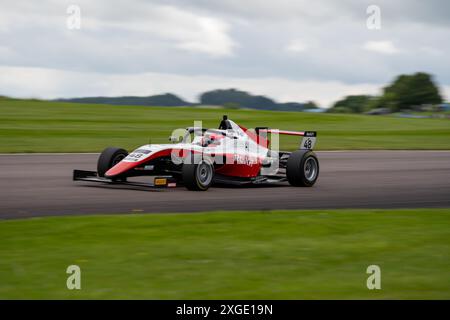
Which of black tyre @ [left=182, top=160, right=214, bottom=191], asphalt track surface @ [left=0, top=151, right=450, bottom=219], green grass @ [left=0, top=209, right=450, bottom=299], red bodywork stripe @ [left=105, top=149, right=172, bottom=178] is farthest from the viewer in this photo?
red bodywork stripe @ [left=105, top=149, right=172, bottom=178]

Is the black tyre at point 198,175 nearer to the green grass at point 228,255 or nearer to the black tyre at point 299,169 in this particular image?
the black tyre at point 299,169

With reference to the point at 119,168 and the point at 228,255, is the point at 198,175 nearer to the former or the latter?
the point at 119,168

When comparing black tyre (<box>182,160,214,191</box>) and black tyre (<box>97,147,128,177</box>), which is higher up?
black tyre (<box>97,147,128,177</box>)

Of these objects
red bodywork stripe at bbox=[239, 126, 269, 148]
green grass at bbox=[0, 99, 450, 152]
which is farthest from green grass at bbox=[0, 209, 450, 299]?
green grass at bbox=[0, 99, 450, 152]

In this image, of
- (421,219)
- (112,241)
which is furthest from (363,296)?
(421,219)

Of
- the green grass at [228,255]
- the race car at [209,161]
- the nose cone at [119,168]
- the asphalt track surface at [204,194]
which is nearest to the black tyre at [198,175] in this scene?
the race car at [209,161]

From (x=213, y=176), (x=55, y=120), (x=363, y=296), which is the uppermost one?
(x=55, y=120)

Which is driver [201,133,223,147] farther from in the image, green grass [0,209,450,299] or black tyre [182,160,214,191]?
green grass [0,209,450,299]

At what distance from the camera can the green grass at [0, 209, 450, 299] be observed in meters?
6.61

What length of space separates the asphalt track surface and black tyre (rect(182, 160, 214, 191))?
7.2 inches

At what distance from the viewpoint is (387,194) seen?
1411 centimetres

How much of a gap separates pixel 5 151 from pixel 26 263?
16.2 m

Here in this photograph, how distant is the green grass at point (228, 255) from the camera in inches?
260
